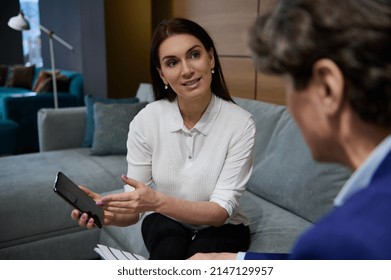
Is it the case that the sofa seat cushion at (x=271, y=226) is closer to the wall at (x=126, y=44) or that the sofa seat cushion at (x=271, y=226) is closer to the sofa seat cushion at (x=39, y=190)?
the sofa seat cushion at (x=39, y=190)

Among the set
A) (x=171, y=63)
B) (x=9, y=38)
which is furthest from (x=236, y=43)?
(x=9, y=38)

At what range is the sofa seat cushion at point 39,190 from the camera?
5.89 ft

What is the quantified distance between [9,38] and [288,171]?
6991 millimetres

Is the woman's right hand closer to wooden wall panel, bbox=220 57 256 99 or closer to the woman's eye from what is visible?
the woman's eye

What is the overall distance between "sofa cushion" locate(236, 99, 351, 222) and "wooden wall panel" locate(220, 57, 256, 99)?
526 mm

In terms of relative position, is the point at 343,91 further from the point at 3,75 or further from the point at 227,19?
the point at 3,75

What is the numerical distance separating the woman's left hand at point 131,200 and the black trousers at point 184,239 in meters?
0.17

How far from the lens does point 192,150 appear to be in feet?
4.30

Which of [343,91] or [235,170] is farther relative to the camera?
[235,170]

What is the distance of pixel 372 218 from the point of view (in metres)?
0.40

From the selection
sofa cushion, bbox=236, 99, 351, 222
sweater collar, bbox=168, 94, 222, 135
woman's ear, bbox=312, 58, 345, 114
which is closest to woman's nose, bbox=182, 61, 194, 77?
sweater collar, bbox=168, 94, 222, 135

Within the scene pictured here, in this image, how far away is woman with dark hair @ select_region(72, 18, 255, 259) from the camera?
124 centimetres

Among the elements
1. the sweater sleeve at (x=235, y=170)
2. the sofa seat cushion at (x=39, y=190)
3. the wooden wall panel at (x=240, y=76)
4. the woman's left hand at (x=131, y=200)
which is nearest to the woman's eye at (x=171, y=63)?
the sweater sleeve at (x=235, y=170)

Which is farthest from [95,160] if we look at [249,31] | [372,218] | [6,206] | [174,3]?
[372,218]
